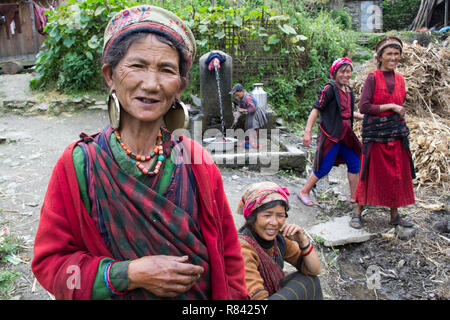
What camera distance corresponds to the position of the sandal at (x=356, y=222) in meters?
4.18

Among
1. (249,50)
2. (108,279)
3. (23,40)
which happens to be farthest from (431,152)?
(23,40)

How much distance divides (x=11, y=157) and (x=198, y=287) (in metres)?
5.88

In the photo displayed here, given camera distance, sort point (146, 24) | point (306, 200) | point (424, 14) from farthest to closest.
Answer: point (424, 14) < point (306, 200) < point (146, 24)

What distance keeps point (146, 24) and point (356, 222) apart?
3.77 meters

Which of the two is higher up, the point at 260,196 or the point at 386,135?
the point at 386,135

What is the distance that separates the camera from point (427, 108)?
7309mm

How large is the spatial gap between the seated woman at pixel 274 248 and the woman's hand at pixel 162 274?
0.90 metres

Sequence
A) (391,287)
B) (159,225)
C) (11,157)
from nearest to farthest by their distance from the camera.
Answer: (159,225) < (391,287) < (11,157)

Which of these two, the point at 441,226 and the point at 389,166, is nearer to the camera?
the point at 389,166

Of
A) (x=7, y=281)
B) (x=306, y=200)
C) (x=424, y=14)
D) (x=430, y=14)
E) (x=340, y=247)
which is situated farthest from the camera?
(x=424, y=14)

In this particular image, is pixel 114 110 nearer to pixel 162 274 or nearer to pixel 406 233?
pixel 162 274

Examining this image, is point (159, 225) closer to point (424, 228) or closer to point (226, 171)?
point (424, 228)
